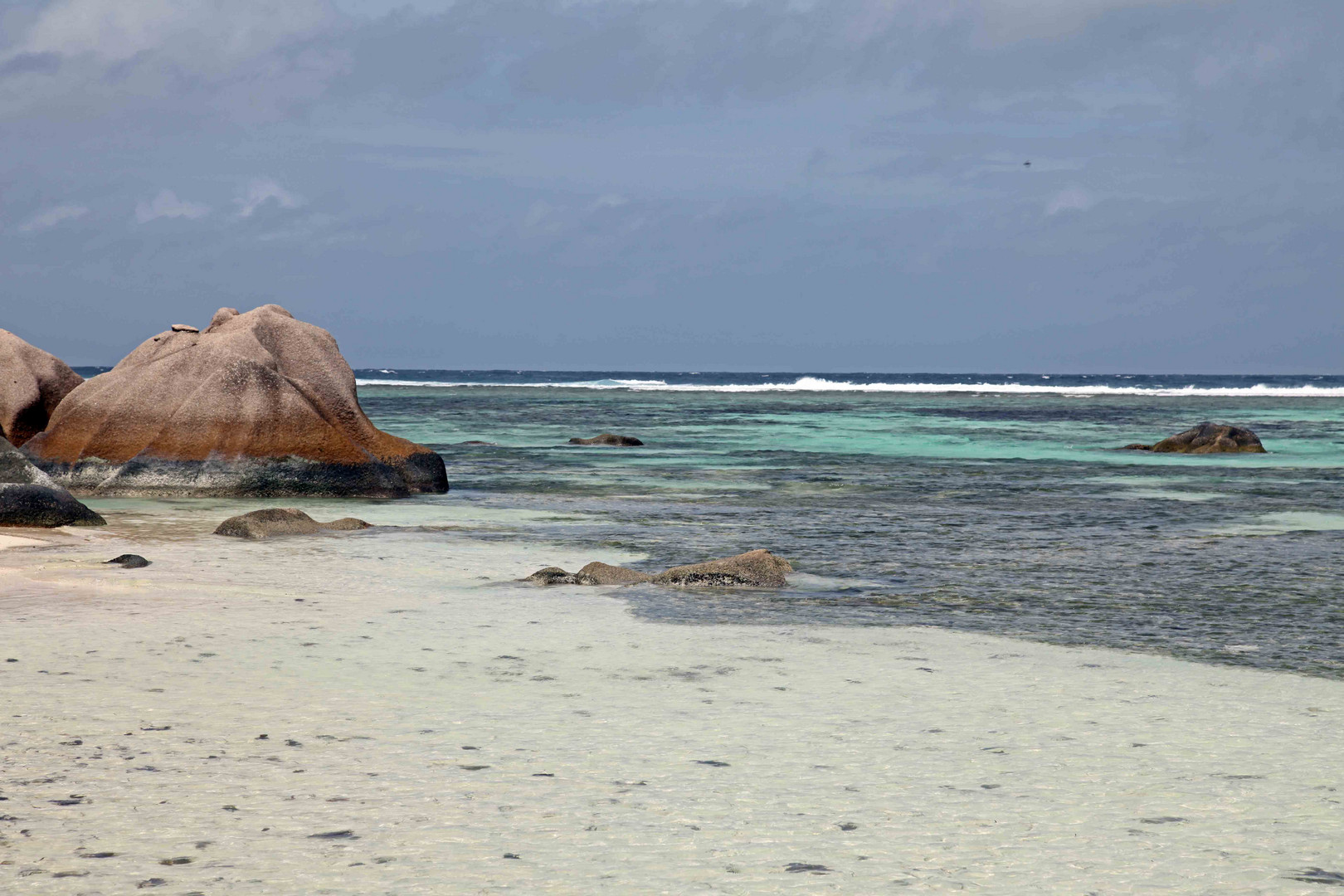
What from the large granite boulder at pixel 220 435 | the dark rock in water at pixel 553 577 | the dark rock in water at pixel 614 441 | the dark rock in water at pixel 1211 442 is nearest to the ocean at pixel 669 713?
the dark rock in water at pixel 553 577

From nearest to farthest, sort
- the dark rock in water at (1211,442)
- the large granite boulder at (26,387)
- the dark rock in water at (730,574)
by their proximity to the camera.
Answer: the dark rock in water at (730,574) → the large granite boulder at (26,387) → the dark rock in water at (1211,442)

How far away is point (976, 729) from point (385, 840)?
2.03 metres

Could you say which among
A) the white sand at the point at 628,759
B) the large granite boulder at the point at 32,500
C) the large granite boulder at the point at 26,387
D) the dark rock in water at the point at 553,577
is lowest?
the white sand at the point at 628,759

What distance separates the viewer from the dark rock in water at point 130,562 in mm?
7734

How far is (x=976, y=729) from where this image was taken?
437 cm

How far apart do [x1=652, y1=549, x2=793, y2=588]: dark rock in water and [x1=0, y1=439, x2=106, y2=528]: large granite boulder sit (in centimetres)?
490

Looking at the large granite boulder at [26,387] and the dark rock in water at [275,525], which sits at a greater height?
the large granite boulder at [26,387]

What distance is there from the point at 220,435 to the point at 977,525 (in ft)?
23.3

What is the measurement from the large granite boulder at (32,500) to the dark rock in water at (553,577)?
4203 mm

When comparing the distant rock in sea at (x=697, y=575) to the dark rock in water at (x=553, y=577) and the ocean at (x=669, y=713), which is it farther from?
the ocean at (x=669, y=713)

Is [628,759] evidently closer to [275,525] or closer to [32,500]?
[275,525]

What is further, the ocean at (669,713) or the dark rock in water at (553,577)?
the dark rock in water at (553,577)

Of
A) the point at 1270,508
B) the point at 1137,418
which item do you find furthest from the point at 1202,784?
the point at 1137,418

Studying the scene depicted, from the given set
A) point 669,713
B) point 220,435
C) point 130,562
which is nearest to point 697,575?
point 669,713
